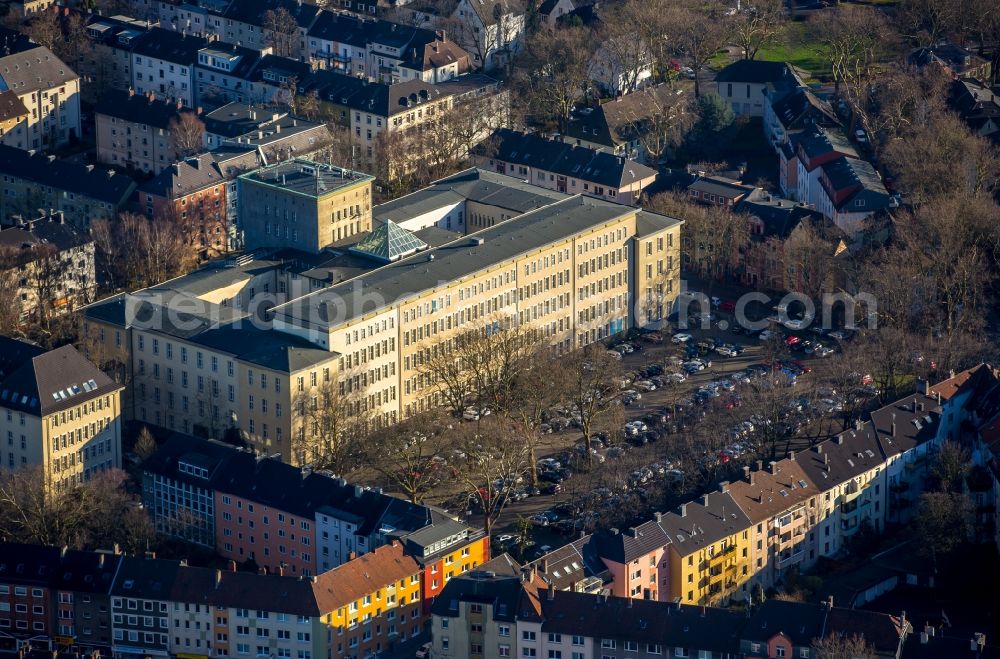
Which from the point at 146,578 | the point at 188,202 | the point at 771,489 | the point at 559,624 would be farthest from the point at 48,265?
the point at 559,624

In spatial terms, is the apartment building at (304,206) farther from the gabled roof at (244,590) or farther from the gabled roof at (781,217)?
the gabled roof at (244,590)

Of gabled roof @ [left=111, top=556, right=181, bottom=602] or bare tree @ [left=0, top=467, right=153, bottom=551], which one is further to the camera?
bare tree @ [left=0, top=467, right=153, bottom=551]

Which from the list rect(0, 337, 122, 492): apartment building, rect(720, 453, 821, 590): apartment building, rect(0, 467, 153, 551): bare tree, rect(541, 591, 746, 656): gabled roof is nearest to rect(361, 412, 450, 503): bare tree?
rect(0, 467, 153, 551): bare tree

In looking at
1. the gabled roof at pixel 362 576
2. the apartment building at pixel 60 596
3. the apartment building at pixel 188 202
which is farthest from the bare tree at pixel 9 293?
the gabled roof at pixel 362 576

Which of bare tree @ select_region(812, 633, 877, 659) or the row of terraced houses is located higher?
bare tree @ select_region(812, 633, 877, 659)

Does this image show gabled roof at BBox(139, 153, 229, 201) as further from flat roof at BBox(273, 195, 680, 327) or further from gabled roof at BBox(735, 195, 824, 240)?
gabled roof at BBox(735, 195, 824, 240)

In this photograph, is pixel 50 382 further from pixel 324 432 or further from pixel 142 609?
pixel 142 609

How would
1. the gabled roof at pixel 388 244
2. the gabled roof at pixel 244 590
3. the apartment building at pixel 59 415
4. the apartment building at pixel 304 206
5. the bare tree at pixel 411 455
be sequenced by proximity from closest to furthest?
the gabled roof at pixel 244 590, the bare tree at pixel 411 455, the apartment building at pixel 59 415, the gabled roof at pixel 388 244, the apartment building at pixel 304 206

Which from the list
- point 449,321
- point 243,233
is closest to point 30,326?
point 243,233
